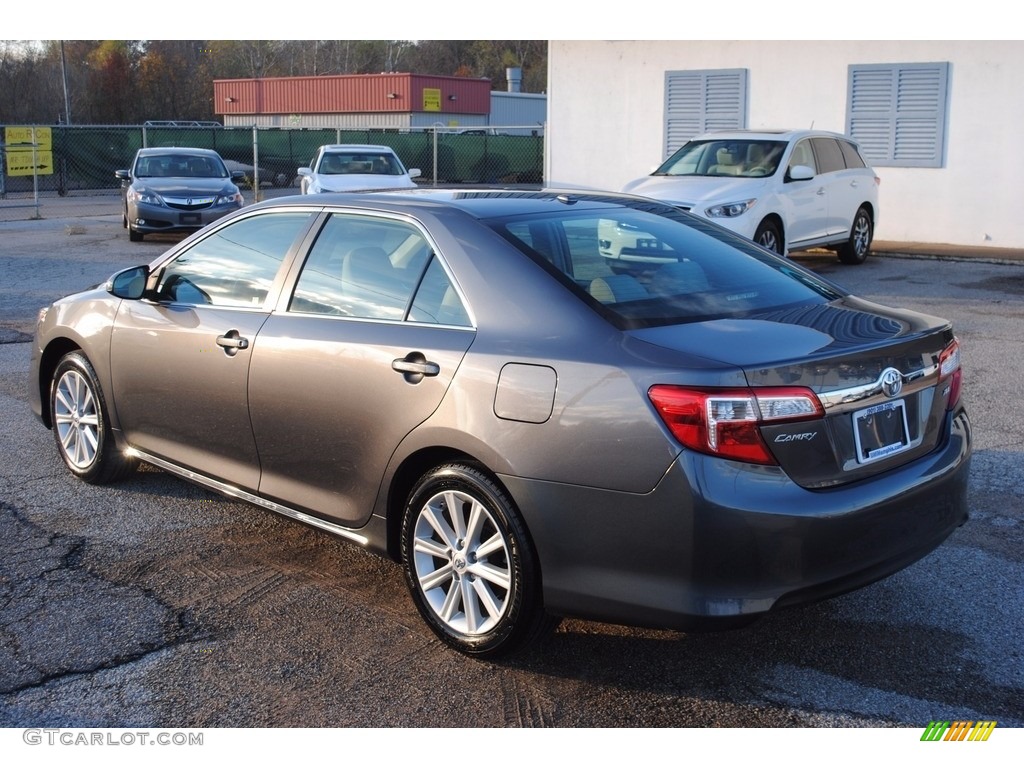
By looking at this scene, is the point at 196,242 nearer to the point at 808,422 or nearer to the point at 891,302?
the point at 808,422

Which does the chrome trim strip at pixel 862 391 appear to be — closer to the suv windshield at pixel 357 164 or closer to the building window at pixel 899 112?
the building window at pixel 899 112

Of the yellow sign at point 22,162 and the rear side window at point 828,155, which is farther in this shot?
the yellow sign at point 22,162

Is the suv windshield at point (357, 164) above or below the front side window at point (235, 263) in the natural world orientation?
above

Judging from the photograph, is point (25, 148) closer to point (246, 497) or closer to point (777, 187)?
point (777, 187)

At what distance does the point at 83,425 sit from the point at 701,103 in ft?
54.3


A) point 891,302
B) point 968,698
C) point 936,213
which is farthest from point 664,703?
point 936,213

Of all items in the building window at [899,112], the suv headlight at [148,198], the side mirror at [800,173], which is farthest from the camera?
the suv headlight at [148,198]

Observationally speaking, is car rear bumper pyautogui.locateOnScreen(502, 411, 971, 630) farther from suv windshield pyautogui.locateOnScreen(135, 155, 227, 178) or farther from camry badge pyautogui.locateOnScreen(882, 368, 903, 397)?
suv windshield pyautogui.locateOnScreen(135, 155, 227, 178)

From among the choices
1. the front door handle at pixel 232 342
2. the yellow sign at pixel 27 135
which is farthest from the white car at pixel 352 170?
the front door handle at pixel 232 342

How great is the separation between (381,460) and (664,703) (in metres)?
1.30

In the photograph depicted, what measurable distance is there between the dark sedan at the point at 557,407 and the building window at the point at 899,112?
49.0ft

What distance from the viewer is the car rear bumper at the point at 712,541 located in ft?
10.8

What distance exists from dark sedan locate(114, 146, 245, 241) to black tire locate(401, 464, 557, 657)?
15.4 meters
